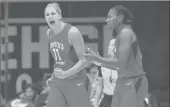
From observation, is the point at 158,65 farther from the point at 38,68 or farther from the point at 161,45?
the point at 38,68

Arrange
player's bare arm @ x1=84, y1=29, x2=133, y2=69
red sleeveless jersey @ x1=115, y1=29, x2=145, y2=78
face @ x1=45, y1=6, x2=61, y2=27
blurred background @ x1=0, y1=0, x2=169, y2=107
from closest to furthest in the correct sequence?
player's bare arm @ x1=84, y1=29, x2=133, y2=69 < red sleeveless jersey @ x1=115, y1=29, x2=145, y2=78 < face @ x1=45, y1=6, x2=61, y2=27 < blurred background @ x1=0, y1=0, x2=169, y2=107

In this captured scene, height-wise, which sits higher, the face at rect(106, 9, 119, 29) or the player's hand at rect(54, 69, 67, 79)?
the face at rect(106, 9, 119, 29)

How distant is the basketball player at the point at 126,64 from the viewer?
565 centimetres

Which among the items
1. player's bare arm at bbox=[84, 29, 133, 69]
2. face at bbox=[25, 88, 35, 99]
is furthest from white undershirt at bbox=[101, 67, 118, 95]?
player's bare arm at bbox=[84, 29, 133, 69]

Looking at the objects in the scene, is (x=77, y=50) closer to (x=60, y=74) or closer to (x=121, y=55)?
(x=60, y=74)

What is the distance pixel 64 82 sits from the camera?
238 inches

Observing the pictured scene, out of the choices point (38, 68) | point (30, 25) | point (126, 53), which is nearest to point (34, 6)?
point (30, 25)

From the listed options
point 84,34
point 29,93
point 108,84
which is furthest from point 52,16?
point 84,34

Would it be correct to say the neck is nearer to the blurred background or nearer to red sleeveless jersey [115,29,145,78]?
red sleeveless jersey [115,29,145,78]

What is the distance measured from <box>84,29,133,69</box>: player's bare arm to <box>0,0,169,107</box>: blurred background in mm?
4384

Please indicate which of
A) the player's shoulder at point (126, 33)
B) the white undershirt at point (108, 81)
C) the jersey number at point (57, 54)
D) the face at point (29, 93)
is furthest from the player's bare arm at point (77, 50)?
the face at point (29, 93)

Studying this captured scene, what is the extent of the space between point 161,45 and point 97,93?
2.44 metres

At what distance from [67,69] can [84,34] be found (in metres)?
4.25

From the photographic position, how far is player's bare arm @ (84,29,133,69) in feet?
18.4
